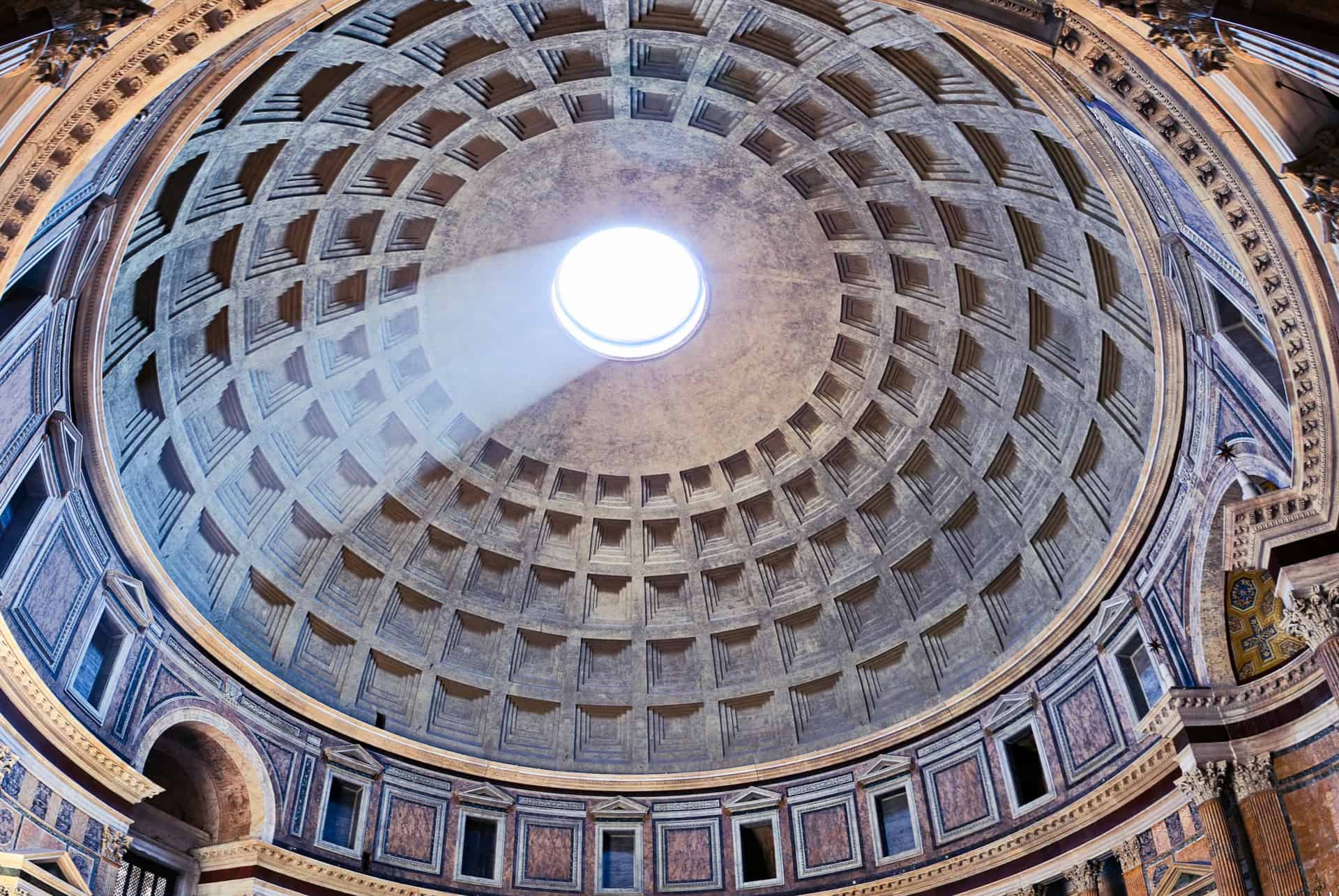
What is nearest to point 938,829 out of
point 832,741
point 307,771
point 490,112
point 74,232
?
point 832,741

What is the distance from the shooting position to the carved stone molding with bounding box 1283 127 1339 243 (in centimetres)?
1164

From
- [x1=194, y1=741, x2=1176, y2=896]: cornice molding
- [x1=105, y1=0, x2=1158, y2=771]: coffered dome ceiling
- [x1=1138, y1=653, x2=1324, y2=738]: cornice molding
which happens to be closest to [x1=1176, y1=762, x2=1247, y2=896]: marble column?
[x1=1138, y1=653, x2=1324, y2=738]: cornice molding

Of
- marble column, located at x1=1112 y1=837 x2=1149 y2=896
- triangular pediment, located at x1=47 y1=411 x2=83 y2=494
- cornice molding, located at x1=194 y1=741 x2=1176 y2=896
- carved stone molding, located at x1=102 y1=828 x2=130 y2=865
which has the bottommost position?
marble column, located at x1=1112 y1=837 x2=1149 y2=896

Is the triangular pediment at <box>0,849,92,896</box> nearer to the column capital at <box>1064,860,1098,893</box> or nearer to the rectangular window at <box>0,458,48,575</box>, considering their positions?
the rectangular window at <box>0,458,48,575</box>

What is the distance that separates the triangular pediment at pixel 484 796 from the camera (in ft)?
97.7

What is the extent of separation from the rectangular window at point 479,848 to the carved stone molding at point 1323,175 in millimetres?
23961

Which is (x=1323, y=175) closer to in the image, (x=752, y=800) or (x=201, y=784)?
(x=752, y=800)

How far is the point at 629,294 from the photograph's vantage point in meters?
35.1

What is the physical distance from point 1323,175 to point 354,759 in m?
24.1

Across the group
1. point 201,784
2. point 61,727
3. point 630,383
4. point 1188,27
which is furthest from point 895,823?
point 1188,27

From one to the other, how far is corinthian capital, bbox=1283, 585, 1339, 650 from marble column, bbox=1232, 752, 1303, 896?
5.21m

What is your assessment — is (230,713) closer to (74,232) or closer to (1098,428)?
(74,232)

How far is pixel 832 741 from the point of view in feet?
101

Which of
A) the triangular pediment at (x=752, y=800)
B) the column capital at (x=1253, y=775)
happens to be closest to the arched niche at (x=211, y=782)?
the triangular pediment at (x=752, y=800)
